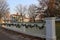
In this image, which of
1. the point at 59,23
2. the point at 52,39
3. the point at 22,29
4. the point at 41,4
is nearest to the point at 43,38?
the point at 52,39

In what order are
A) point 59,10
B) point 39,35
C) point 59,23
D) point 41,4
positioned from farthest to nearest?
point 41,4
point 59,10
point 59,23
point 39,35

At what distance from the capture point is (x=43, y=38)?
426 inches

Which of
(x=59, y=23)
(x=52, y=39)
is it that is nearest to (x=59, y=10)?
(x=59, y=23)

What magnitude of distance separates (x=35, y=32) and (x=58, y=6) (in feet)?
29.7

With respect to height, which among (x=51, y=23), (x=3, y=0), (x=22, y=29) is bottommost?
(x=22, y=29)

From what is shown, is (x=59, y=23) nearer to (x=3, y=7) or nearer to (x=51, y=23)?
(x=51, y=23)

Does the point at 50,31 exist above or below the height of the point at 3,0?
below

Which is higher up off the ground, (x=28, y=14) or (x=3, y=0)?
(x=3, y=0)

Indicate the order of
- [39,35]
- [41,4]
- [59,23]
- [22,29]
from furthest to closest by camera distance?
[41,4] → [22,29] → [59,23] → [39,35]

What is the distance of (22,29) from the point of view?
52.5ft

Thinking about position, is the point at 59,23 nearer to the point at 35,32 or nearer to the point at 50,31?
the point at 35,32

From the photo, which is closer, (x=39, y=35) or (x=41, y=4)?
(x=39, y=35)

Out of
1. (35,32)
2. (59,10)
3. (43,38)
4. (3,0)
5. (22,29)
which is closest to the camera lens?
(43,38)

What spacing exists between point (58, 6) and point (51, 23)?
38.4 ft
